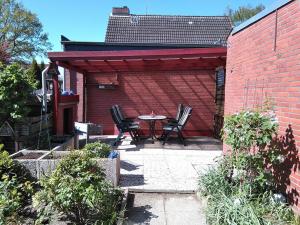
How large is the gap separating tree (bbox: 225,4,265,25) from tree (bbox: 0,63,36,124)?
32.6 metres

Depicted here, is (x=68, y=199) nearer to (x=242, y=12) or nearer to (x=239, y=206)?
(x=239, y=206)

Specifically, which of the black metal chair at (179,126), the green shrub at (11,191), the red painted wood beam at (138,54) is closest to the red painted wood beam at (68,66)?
the red painted wood beam at (138,54)

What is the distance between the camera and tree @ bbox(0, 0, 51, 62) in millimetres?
31781

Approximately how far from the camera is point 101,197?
11.1ft

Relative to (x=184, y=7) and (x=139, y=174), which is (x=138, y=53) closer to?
(x=139, y=174)

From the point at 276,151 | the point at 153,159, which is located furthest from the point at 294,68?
the point at 153,159

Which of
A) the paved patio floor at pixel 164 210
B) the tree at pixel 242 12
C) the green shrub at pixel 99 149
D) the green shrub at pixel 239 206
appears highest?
the tree at pixel 242 12

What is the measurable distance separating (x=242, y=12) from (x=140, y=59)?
30825 mm

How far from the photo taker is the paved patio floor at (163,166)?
4.88 m

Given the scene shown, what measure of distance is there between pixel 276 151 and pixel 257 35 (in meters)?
1.83

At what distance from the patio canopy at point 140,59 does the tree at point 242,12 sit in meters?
27.8

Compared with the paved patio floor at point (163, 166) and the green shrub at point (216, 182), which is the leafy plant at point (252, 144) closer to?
the green shrub at point (216, 182)

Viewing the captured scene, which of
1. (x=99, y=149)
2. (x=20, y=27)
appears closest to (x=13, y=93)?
(x=99, y=149)

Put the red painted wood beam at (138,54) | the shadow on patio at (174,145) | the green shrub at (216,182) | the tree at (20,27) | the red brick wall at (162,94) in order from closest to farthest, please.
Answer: the green shrub at (216,182) → the red painted wood beam at (138,54) → the shadow on patio at (174,145) → the red brick wall at (162,94) → the tree at (20,27)
